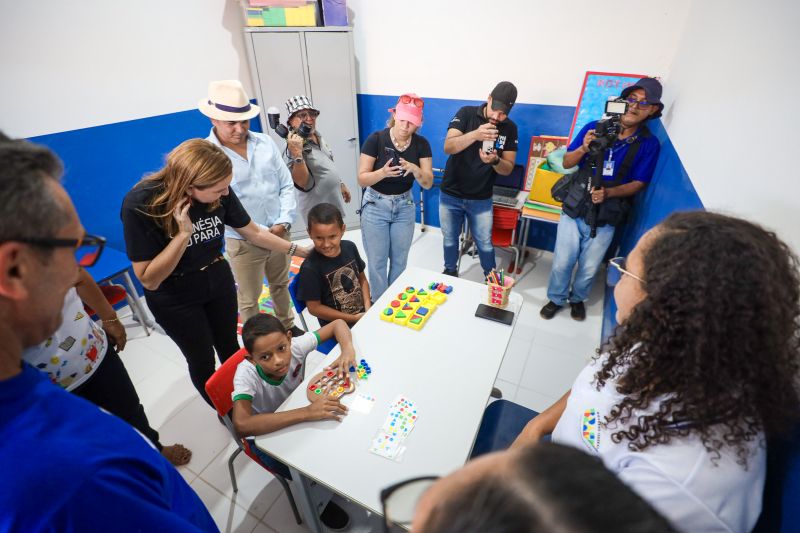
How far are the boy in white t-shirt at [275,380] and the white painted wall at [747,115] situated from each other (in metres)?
1.48

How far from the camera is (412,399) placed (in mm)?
1432

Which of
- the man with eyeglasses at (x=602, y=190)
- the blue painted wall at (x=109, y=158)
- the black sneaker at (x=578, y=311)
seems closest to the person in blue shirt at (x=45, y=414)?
the blue painted wall at (x=109, y=158)

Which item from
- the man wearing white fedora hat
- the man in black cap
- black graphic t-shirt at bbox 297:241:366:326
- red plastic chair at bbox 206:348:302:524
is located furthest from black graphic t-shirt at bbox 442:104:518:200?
red plastic chair at bbox 206:348:302:524

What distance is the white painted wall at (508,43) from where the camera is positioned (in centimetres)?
298

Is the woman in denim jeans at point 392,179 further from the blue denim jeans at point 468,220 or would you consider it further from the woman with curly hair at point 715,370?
the woman with curly hair at point 715,370

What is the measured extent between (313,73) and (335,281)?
2.88 metres

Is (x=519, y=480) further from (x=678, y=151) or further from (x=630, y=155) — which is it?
(x=630, y=155)

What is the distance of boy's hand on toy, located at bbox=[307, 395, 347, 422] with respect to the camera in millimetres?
1328

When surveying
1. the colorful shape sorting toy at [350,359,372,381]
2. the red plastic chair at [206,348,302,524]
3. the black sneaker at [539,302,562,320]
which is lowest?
the black sneaker at [539,302,562,320]

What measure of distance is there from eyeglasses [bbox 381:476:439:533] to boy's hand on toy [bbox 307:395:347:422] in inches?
32.4

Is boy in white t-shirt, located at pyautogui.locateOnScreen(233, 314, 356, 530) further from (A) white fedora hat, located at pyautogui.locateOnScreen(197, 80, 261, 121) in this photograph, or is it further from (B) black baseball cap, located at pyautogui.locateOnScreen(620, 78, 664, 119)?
(B) black baseball cap, located at pyautogui.locateOnScreen(620, 78, 664, 119)

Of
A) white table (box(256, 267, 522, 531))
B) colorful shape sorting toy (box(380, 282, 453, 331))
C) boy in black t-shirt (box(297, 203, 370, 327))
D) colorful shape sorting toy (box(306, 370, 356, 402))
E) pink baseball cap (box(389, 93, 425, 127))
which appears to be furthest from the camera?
pink baseball cap (box(389, 93, 425, 127))

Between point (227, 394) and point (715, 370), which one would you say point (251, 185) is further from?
point (715, 370)

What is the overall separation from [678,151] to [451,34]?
2517 mm
